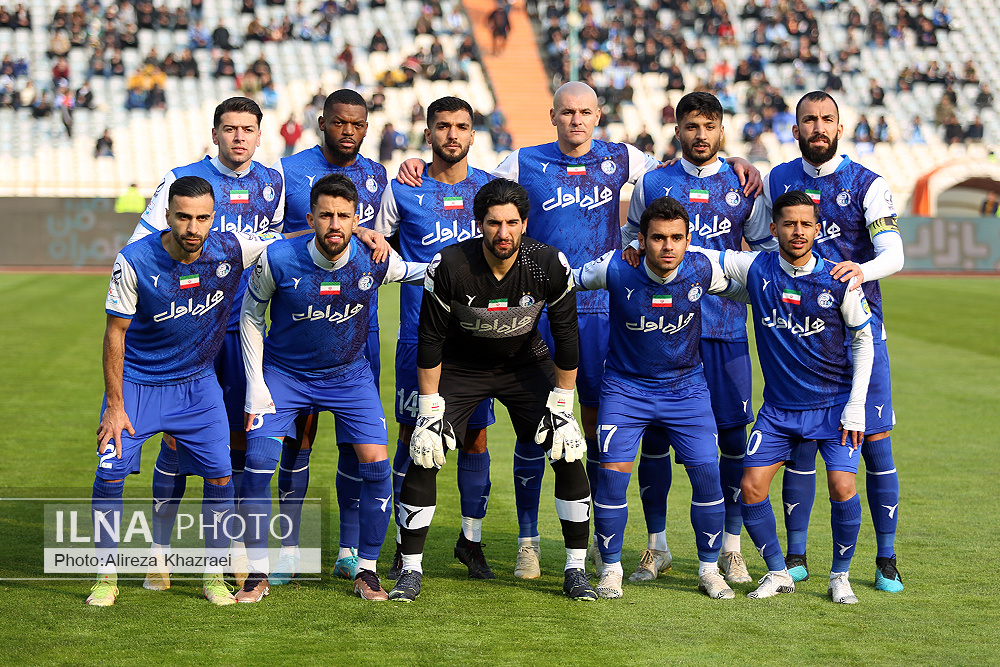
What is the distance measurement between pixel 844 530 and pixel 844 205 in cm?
184

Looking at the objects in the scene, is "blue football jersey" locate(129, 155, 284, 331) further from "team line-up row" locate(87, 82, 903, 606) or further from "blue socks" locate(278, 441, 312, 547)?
"blue socks" locate(278, 441, 312, 547)

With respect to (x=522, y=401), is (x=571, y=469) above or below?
below

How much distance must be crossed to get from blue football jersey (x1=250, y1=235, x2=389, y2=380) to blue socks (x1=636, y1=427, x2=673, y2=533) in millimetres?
1803

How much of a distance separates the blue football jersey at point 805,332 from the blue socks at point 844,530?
0.55m

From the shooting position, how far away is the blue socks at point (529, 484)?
22.1ft

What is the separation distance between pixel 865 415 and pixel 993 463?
378cm

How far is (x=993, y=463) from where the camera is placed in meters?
9.40

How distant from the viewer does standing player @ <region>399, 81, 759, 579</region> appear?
22.2ft

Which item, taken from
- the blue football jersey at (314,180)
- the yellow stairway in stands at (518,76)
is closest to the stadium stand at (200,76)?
the yellow stairway in stands at (518,76)

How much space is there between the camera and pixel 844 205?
6.46 metres

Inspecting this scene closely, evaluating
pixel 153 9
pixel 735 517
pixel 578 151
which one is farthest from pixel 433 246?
pixel 153 9

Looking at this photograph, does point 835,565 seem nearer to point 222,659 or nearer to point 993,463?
point 222,659

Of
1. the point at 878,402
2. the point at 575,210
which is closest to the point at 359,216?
the point at 575,210

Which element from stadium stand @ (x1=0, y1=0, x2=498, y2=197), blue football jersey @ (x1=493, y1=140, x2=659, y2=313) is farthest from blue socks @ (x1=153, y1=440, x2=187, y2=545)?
stadium stand @ (x1=0, y1=0, x2=498, y2=197)
